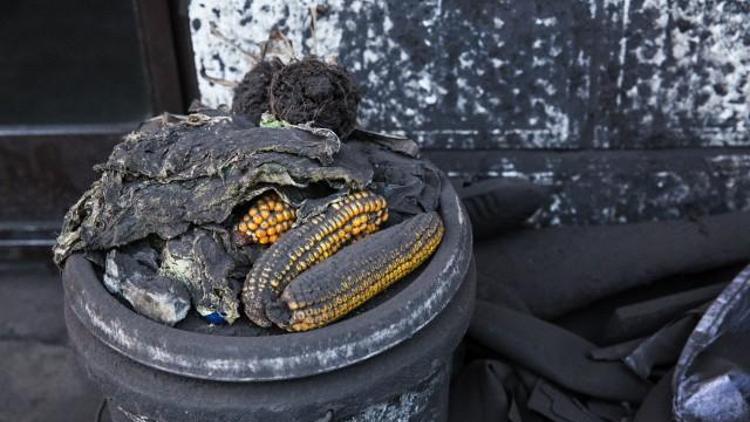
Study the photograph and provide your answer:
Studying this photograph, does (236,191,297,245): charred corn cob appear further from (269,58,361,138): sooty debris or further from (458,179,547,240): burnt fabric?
(458,179,547,240): burnt fabric

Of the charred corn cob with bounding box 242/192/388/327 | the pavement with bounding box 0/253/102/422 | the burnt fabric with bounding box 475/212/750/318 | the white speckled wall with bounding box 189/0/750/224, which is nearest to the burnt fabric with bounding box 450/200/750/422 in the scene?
the burnt fabric with bounding box 475/212/750/318

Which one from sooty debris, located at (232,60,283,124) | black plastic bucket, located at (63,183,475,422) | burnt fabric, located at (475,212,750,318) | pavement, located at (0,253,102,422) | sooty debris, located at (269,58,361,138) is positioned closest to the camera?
black plastic bucket, located at (63,183,475,422)

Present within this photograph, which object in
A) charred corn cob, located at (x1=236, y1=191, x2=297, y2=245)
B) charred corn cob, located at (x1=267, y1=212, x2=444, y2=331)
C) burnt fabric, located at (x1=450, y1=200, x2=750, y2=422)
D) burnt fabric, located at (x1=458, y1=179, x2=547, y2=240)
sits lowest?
burnt fabric, located at (x1=450, y1=200, x2=750, y2=422)

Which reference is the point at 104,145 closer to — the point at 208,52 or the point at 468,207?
the point at 208,52

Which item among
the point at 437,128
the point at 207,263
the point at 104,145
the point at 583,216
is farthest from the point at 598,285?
the point at 104,145

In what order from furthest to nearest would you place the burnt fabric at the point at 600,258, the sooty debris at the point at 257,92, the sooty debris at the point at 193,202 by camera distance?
the burnt fabric at the point at 600,258 < the sooty debris at the point at 257,92 < the sooty debris at the point at 193,202

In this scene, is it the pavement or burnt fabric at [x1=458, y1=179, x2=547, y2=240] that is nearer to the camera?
burnt fabric at [x1=458, y1=179, x2=547, y2=240]

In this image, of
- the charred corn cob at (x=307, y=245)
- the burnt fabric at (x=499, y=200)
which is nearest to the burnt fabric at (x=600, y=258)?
the burnt fabric at (x=499, y=200)

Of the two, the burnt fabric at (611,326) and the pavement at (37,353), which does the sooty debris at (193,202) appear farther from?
the pavement at (37,353)
